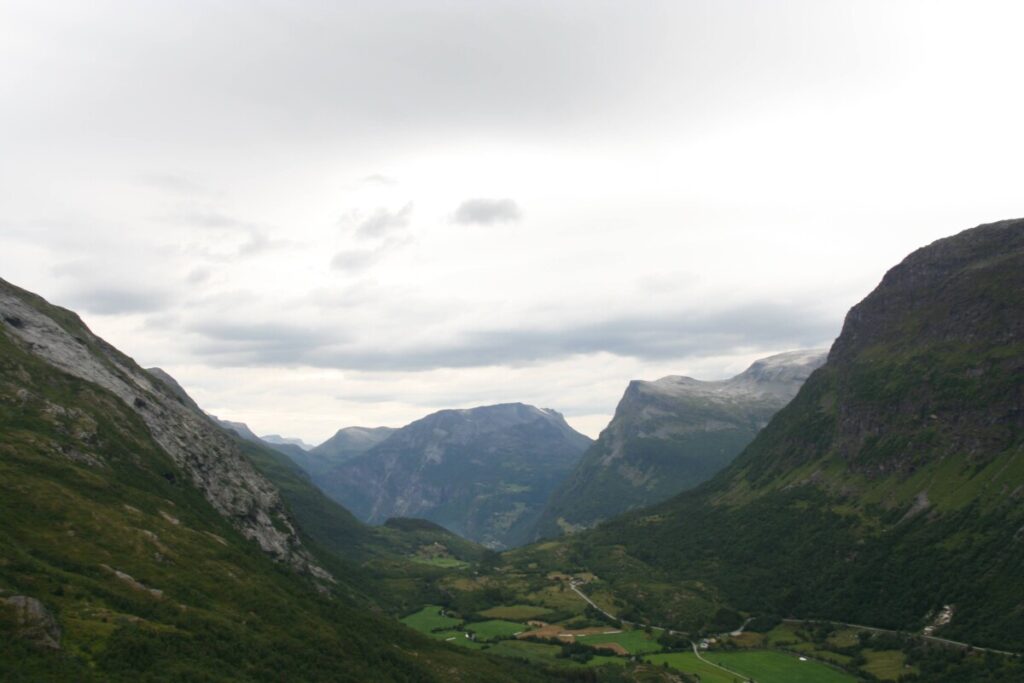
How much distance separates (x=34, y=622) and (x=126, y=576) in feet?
107

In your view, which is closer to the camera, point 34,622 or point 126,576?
point 34,622

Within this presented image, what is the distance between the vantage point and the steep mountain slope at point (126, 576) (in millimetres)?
93250

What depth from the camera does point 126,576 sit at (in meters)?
117

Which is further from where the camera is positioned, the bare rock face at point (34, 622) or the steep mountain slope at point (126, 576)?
the steep mountain slope at point (126, 576)

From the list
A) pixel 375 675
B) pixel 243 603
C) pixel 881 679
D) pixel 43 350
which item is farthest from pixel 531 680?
pixel 43 350

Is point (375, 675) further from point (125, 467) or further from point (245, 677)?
point (125, 467)

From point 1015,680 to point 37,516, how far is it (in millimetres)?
225565

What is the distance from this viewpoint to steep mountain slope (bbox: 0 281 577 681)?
93.2m

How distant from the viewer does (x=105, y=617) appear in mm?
99562

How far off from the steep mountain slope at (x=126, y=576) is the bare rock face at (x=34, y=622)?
0.57ft

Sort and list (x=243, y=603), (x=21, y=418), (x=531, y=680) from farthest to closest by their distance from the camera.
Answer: (x=531, y=680), (x=21, y=418), (x=243, y=603)

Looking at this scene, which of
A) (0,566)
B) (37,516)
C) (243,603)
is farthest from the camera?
(243,603)

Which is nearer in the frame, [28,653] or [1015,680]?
[28,653]

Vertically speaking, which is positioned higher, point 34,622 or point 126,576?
point 34,622
